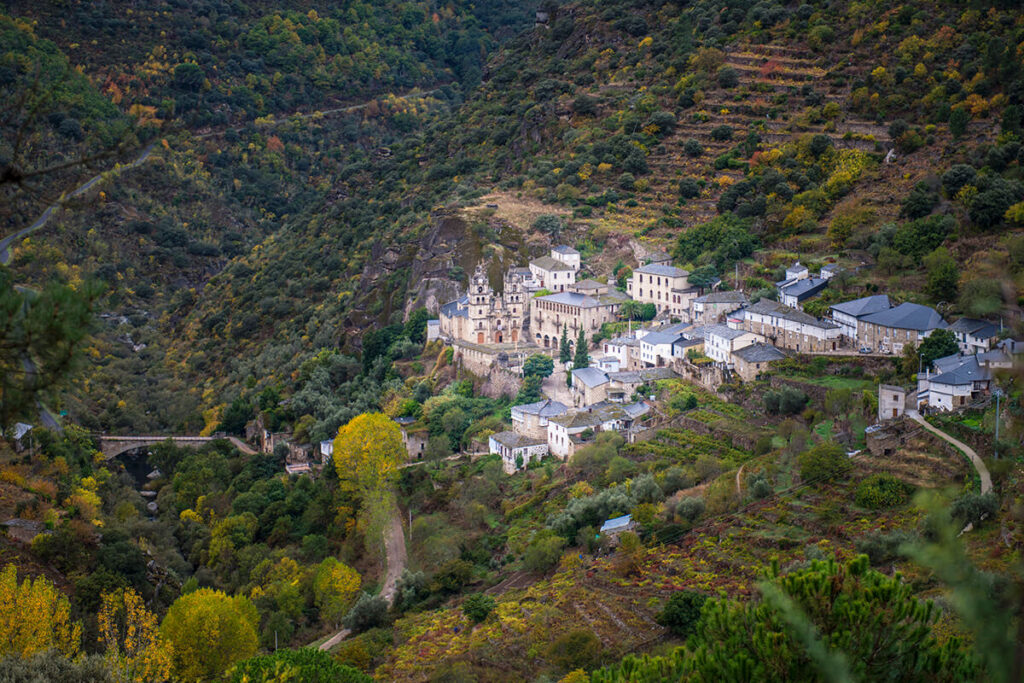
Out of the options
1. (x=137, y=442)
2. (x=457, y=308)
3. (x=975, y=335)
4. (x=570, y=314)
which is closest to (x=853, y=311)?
(x=975, y=335)

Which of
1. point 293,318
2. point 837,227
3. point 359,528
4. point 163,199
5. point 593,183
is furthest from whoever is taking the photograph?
point 163,199

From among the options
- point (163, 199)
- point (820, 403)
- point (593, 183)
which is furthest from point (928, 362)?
point (163, 199)

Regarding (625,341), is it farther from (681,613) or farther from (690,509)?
(681,613)

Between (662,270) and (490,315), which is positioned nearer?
(662,270)

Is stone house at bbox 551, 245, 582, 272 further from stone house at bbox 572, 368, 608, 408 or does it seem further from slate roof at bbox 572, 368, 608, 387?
stone house at bbox 572, 368, 608, 408

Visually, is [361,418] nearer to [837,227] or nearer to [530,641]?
[530,641]

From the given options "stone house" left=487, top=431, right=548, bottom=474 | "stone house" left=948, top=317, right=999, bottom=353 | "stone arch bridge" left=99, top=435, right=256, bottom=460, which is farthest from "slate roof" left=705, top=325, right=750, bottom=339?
"stone arch bridge" left=99, top=435, right=256, bottom=460
